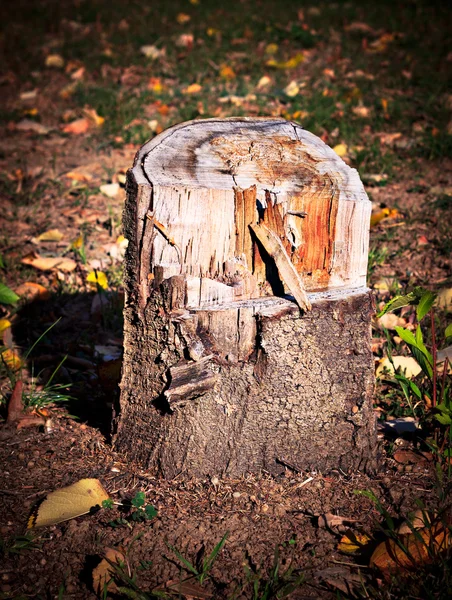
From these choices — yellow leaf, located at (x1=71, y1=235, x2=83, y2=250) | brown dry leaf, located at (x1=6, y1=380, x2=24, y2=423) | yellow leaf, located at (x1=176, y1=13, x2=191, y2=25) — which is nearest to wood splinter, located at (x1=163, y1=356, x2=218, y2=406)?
brown dry leaf, located at (x1=6, y1=380, x2=24, y2=423)

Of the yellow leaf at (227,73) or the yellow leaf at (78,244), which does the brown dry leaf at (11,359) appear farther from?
the yellow leaf at (227,73)

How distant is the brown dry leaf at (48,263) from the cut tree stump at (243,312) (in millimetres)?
1643

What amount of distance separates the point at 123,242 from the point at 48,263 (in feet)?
1.53

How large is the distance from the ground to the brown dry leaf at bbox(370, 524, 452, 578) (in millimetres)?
27

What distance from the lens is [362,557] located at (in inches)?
72.9

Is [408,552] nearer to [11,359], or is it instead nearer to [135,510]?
[135,510]

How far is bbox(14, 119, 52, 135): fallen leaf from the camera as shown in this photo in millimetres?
5207

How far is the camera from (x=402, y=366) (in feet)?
9.02

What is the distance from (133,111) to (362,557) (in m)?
4.15

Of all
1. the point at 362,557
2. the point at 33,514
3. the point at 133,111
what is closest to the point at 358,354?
the point at 362,557

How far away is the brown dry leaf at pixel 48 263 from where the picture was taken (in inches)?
142

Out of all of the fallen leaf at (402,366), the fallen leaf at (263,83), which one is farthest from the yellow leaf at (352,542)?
the fallen leaf at (263,83)

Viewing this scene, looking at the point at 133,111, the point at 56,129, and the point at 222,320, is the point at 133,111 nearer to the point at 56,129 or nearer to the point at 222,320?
the point at 56,129

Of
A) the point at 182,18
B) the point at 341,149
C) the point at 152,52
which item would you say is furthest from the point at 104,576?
the point at 182,18
